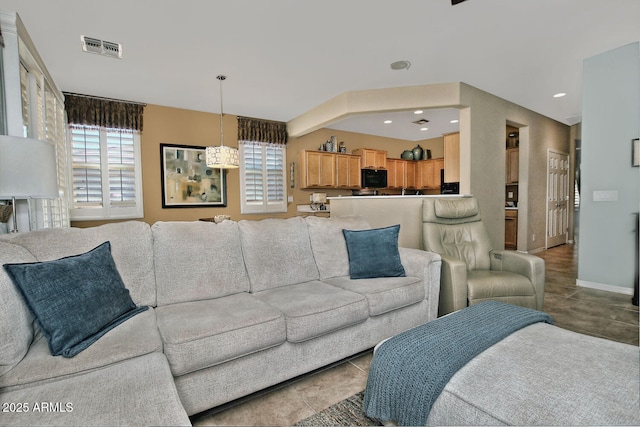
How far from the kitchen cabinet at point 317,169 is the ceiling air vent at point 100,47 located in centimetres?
349

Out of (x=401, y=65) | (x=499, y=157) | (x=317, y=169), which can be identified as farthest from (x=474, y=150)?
(x=317, y=169)

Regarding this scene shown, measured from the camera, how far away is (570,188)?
7082mm

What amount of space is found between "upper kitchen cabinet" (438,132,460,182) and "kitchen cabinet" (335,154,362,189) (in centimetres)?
196

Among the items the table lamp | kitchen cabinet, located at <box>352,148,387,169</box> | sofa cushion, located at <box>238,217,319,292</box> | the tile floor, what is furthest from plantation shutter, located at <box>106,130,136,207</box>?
kitchen cabinet, located at <box>352,148,387,169</box>

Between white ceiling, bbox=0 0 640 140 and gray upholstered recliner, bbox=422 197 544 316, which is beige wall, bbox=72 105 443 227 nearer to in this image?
white ceiling, bbox=0 0 640 140

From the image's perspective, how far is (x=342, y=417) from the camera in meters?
1.53

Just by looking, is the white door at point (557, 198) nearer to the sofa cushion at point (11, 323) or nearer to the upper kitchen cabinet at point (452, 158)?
the upper kitchen cabinet at point (452, 158)

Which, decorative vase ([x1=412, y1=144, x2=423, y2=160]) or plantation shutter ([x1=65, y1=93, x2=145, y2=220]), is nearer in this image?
plantation shutter ([x1=65, y1=93, x2=145, y2=220])

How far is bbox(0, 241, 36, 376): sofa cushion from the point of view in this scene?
3.73 ft

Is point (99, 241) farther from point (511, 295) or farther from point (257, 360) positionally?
point (511, 295)

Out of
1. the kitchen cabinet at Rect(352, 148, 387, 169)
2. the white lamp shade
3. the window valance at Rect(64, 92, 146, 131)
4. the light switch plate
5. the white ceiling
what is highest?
the white ceiling

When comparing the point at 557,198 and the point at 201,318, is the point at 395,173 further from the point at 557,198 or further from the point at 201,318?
the point at 201,318

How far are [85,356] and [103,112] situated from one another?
4475mm

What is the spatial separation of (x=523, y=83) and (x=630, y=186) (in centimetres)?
181
